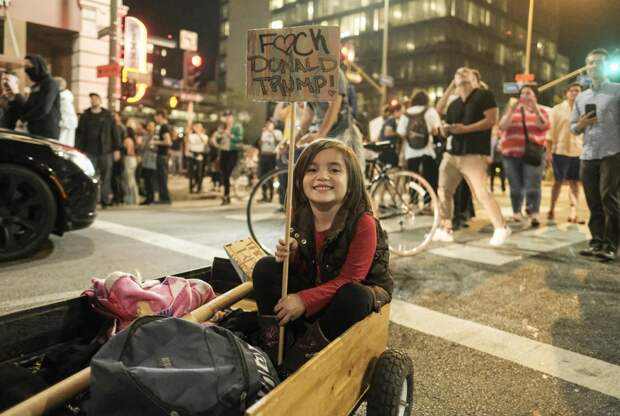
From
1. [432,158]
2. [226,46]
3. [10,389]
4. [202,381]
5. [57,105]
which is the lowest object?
[10,389]

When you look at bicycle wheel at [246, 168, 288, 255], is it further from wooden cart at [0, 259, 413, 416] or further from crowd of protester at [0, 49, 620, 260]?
wooden cart at [0, 259, 413, 416]

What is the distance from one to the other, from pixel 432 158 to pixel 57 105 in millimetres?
5634

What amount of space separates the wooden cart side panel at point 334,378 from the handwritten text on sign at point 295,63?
1050 mm

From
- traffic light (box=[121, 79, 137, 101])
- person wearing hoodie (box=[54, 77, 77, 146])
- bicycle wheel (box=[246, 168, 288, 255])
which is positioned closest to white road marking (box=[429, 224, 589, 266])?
bicycle wheel (box=[246, 168, 288, 255])

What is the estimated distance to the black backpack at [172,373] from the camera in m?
1.48

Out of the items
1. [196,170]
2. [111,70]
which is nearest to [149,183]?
[111,70]

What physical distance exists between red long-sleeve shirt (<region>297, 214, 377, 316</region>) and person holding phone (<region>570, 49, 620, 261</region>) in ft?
14.3

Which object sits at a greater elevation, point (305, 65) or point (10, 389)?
point (305, 65)

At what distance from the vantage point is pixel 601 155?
5.85 meters

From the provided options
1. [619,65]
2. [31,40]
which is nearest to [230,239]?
[31,40]

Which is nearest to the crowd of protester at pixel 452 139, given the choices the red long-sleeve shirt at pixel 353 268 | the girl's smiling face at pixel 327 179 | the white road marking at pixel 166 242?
the white road marking at pixel 166 242

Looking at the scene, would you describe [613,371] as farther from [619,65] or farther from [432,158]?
[619,65]

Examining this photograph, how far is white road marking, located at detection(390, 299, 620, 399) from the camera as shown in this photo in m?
2.96

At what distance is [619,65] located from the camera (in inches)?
803
